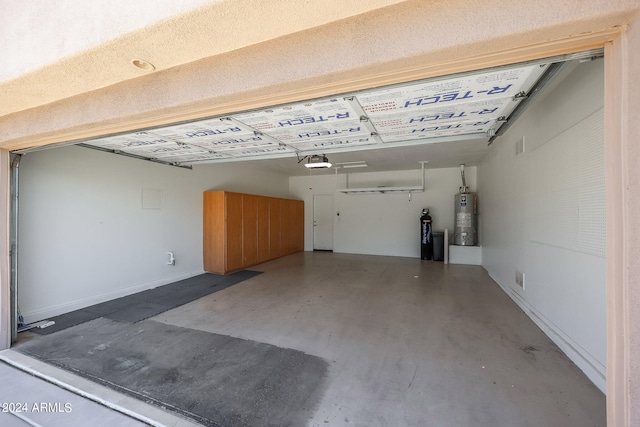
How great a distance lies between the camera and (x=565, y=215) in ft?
7.70

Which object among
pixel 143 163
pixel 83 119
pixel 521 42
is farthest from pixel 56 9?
pixel 143 163

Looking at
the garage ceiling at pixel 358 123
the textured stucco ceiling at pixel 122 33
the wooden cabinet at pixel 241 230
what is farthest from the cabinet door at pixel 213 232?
the textured stucco ceiling at pixel 122 33

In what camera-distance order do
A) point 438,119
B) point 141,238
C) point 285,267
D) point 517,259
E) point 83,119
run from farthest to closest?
1. point 285,267
2. point 141,238
3. point 517,259
4. point 438,119
5. point 83,119

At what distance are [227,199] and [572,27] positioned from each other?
5.48 metres

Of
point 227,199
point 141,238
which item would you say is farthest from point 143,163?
point 227,199

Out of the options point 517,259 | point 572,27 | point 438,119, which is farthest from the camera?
point 517,259

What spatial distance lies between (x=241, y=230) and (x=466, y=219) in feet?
18.0

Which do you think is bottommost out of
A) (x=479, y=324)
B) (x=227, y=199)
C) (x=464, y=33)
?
(x=479, y=324)

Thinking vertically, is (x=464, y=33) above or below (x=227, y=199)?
above

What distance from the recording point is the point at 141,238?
14.3 feet

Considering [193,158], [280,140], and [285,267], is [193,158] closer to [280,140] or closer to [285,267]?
[280,140]

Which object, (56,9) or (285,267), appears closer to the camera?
(56,9)

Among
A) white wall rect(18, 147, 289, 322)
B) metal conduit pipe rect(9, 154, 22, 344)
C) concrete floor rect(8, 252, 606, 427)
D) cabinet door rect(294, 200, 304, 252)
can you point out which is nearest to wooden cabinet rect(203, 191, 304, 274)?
white wall rect(18, 147, 289, 322)

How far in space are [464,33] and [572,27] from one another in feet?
1.07
